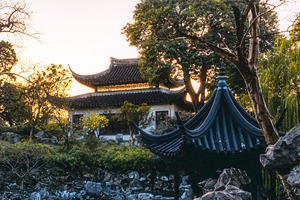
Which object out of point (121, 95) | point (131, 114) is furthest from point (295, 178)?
point (121, 95)

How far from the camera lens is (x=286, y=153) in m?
2.30

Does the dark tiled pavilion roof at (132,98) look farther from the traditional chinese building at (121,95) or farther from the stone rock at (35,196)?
the stone rock at (35,196)

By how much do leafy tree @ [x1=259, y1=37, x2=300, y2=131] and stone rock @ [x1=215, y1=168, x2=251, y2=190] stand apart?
12.6ft

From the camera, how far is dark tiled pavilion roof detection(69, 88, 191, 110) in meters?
20.7

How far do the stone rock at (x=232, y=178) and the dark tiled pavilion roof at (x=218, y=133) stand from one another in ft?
0.92

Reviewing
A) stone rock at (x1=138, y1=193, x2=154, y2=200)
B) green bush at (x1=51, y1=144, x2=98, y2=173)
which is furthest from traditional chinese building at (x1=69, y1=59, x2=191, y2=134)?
stone rock at (x1=138, y1=193, x2=154, y2=200)

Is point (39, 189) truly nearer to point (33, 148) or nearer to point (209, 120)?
point (33, 148)

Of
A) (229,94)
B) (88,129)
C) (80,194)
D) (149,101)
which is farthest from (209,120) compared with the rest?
(149,101)

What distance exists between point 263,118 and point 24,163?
1159 cm

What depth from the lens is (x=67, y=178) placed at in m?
13.7

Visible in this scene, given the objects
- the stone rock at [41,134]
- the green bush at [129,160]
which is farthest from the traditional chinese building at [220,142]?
the stone rock at [41,134]

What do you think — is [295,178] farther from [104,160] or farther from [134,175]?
[104,160]

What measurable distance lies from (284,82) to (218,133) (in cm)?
456

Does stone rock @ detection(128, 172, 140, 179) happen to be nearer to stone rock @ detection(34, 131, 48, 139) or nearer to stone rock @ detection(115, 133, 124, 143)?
stone rock @ detection(115, 133, 124, 143)
